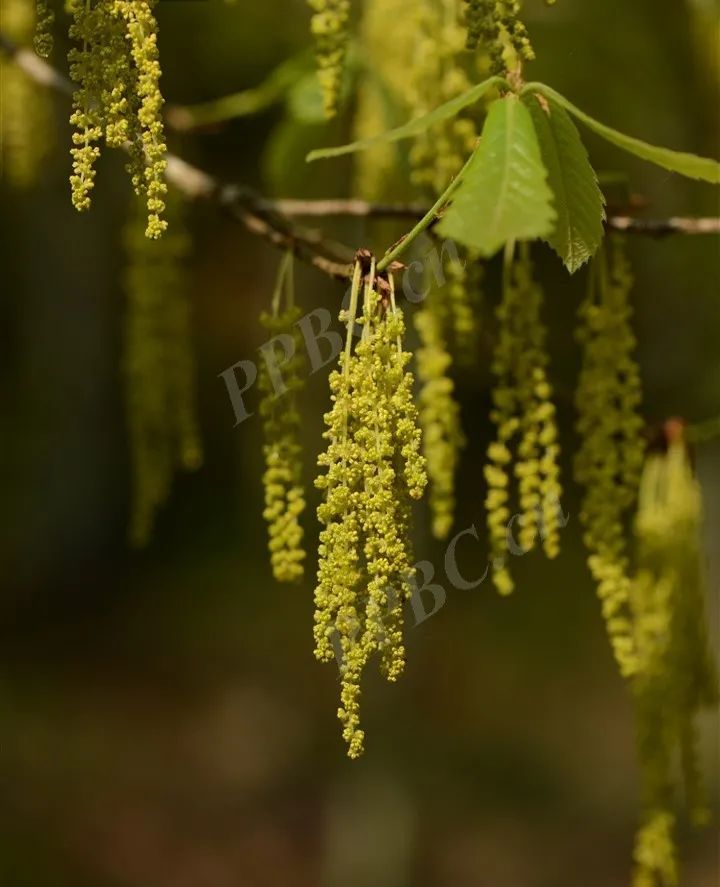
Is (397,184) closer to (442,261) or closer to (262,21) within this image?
(442,261)

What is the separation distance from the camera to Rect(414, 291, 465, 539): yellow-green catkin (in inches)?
51.2

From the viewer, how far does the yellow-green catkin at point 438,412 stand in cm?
130

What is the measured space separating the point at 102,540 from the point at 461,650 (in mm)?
3096

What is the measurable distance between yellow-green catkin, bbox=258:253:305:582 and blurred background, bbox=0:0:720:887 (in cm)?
90

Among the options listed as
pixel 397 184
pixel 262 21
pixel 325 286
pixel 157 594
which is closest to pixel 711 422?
pixel 397 184

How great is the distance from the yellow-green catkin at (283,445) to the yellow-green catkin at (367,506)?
0.25 m

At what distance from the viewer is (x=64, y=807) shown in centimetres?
590

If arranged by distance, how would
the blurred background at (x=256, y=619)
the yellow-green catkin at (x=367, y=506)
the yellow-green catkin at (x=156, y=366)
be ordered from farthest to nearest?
1. the blurred background at (x=256, y=619)
2. the yellow-green catkin at (x=156, y=366)
3. the yellow-green catkin at (x=367, y=506)

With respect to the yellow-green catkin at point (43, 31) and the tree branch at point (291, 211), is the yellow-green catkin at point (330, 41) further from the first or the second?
the yellow-green catkin at point (43, 31)

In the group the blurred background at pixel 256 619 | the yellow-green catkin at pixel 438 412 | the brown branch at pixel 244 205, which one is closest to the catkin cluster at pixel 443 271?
the yellow-green catkin at pixel 438 412

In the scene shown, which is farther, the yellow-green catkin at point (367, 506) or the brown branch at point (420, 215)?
the brown branch at point (420, 215)

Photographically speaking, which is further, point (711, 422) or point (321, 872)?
point (321, 872)

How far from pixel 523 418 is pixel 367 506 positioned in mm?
407

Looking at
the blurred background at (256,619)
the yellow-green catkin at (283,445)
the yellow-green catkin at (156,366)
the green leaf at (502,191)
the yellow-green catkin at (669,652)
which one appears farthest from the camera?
the blurred background at (256,619)
